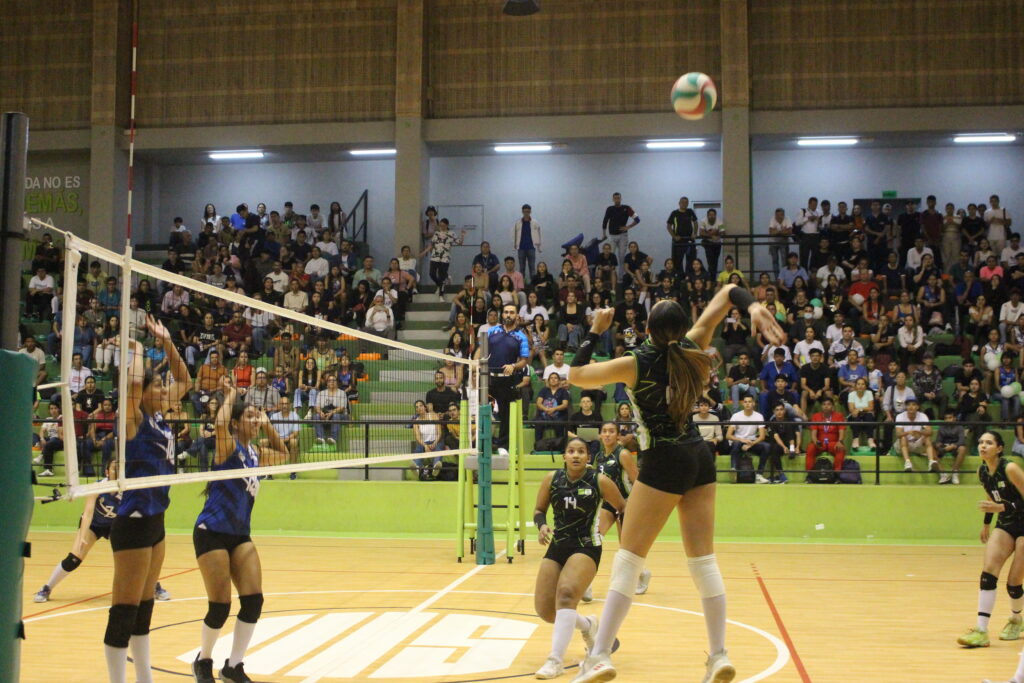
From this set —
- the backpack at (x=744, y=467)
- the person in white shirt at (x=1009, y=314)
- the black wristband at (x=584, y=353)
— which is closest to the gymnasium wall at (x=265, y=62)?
the backpack at (x=744, y=467)

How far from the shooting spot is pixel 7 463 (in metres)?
3.00

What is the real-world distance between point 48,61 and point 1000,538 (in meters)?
23.1

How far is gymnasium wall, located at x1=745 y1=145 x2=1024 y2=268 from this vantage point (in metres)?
24.3

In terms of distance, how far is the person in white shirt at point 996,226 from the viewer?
827 inches

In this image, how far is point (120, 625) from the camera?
5.71 m

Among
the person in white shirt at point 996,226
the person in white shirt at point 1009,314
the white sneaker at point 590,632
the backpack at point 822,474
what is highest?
the person in white shirt at point 996,226

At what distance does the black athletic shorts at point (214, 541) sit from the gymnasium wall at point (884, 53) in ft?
61.5

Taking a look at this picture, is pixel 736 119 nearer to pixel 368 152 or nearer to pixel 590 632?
pixel 368 152

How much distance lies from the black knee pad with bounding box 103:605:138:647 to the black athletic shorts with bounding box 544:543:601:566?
9.72ft

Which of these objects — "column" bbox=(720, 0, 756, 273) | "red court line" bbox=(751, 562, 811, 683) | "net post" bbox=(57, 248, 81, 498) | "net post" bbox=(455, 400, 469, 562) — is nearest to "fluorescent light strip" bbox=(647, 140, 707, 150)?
"column" bbox=(720, 0, 756, 273)

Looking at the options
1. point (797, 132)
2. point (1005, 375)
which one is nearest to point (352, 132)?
point (797, 132)

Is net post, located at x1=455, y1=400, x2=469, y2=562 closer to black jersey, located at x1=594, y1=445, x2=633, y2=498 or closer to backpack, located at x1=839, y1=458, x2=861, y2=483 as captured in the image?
black jersey, located at x1=594, y1=445, x2=633, y2=498

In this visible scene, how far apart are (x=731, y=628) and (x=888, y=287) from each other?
1334 centimetres

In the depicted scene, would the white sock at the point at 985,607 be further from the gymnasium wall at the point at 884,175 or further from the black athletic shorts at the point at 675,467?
the gymnasium wall at the point at 884,175
